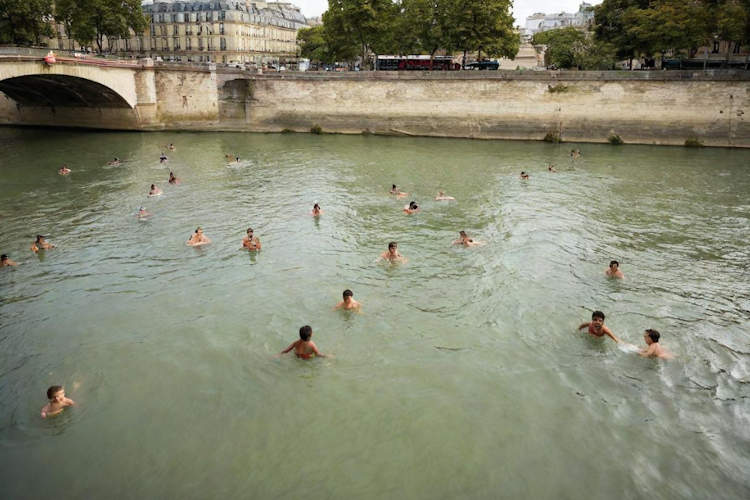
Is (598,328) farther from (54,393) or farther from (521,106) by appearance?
(521,106)

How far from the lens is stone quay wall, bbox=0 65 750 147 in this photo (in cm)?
3656

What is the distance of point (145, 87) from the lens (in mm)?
41188

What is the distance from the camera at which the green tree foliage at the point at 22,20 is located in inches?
1515

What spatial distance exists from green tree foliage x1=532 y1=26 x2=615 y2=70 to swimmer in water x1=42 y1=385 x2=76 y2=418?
48846 millimetres

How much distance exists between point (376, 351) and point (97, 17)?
1906 inches

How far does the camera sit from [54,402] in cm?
880

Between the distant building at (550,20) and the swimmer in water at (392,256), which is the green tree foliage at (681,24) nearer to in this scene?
the swimmer in water at (392,256)

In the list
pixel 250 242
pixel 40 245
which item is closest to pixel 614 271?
pixel 250 242

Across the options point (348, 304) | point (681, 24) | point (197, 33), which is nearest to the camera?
point (348, 304)

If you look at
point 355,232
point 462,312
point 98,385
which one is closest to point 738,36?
point 355,232

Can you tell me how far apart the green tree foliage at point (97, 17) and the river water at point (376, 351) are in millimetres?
30136

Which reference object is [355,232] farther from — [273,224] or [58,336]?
[58,336]

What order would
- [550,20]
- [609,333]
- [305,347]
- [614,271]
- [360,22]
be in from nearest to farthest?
[305,347], [609,333], [614,271], [360,22], [550,20]

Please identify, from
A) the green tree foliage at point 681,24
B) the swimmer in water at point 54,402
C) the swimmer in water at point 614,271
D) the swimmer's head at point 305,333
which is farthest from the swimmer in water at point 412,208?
the green tree foliage at point 681,24
